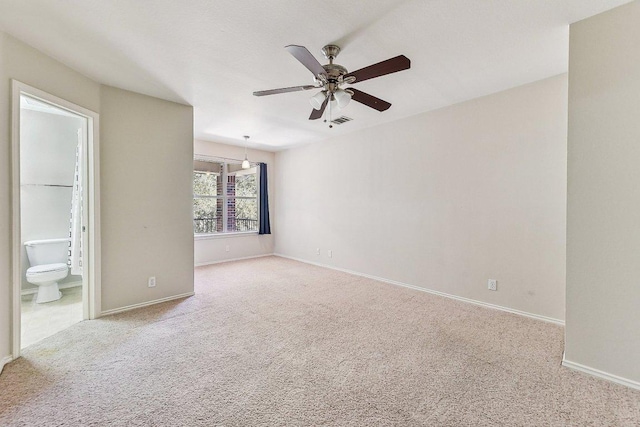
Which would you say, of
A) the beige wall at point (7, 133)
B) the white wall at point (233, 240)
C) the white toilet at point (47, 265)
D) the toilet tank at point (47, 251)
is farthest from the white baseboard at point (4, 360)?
the white wall at point (233, 240)

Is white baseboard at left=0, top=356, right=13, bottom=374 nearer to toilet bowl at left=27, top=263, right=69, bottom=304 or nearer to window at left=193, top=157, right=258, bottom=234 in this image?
toilet bowl at left=27, top=263, right=69, bottom=304

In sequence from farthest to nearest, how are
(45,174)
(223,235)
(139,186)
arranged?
(223,235) < (45,174) < (139,186)

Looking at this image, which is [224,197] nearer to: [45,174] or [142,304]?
[45,174]

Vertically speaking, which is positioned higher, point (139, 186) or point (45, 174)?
point (45, 174)

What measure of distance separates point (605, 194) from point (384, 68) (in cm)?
176

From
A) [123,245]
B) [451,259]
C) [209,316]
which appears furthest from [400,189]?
[123,245]

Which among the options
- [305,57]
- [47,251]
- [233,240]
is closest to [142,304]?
[47,251]

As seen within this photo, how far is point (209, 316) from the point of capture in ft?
9.63

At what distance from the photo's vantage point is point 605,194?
6.10 ft

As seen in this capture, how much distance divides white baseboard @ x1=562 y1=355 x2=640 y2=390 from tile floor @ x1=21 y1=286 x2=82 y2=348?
440cm

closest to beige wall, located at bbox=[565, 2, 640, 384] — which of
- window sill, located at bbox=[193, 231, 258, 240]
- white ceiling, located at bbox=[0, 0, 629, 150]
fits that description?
white ceiling, located at bbox=[0, 0, 629, 150]

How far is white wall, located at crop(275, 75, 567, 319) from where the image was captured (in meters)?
2.80

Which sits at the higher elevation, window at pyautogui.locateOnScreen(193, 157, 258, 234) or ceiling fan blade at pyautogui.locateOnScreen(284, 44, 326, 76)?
ceiling fan blade at pyautogui.locateOnScreen(284, 44, 326, 76)

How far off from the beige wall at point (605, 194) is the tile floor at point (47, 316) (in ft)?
14.8
